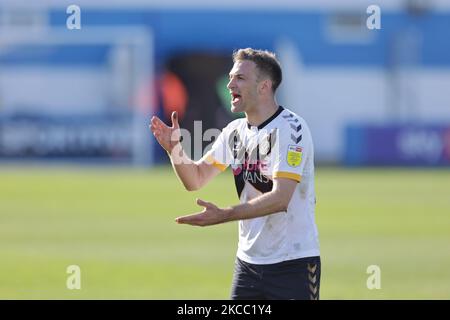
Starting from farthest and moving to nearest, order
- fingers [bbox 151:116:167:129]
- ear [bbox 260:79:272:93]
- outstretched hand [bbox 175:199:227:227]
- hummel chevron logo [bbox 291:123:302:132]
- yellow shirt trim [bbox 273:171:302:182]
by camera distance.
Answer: fingers [bbox 151:116:167:129] → ear [bbox 260:79:272:93] → hummel chevron logo [bbox 291:123:302:132] → yellow shirt trim [bbox 273:171:302:182] → outstretched hand [bbox 175:199:227:227]

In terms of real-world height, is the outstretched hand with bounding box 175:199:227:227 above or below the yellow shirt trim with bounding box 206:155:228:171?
below

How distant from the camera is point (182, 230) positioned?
2114cm

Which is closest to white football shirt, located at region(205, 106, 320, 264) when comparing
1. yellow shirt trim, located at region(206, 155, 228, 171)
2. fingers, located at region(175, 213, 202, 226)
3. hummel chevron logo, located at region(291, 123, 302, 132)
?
hummel chevron logo, located at region(291, 123, 302, 132)

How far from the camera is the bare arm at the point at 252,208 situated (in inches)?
301

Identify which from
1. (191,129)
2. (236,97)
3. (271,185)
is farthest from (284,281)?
(191,129)

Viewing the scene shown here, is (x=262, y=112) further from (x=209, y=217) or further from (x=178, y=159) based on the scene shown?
(x=209, y=217)

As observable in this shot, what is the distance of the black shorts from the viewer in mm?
8227

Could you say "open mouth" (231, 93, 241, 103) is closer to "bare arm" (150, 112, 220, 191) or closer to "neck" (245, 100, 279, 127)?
"neck" (245, 100, 279, 127)

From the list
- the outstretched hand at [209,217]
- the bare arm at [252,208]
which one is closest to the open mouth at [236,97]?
the bare arm at [252,208]

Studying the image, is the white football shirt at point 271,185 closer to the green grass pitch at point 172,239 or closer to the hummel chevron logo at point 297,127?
the hummel chevron logo at point 297,127

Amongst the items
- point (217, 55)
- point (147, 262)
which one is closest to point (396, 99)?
point (217, 55)

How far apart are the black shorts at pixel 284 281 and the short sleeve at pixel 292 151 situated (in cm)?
70

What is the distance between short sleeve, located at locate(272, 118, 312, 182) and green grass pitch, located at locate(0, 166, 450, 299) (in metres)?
4.94

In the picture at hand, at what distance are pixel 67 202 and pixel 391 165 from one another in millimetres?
17106
